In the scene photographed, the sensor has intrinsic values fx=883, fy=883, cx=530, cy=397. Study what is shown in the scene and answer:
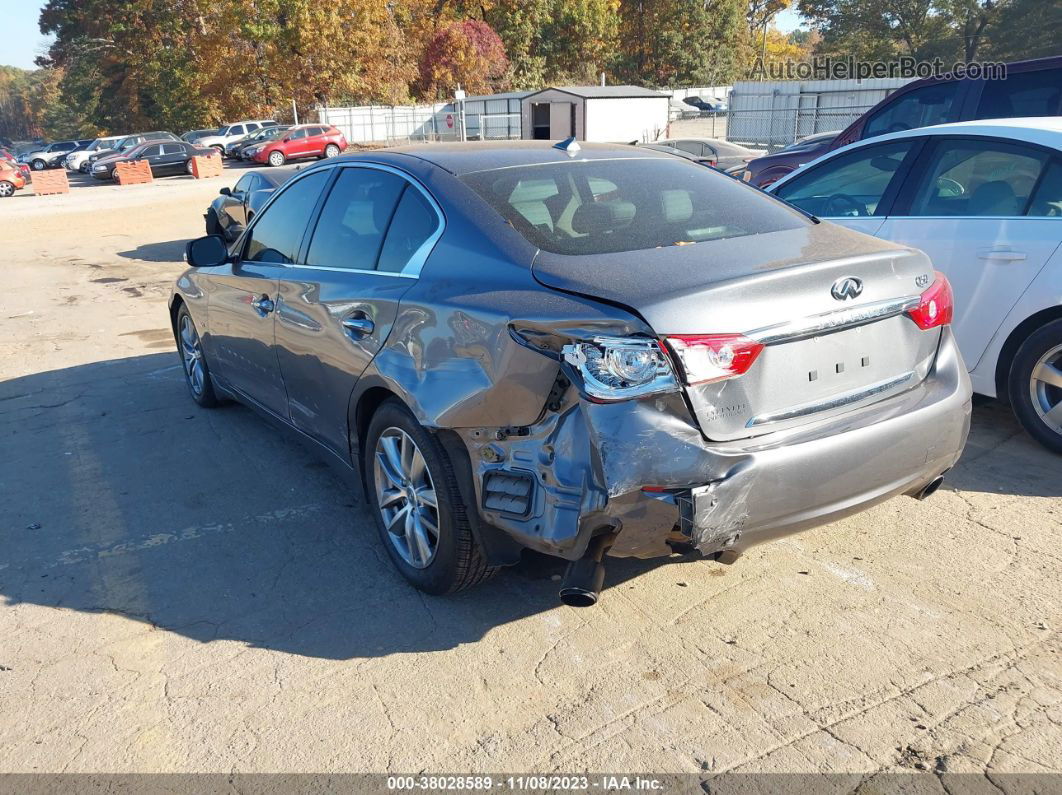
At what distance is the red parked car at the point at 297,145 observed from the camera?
122 ft

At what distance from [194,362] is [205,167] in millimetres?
31066

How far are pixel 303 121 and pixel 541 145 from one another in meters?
54.2

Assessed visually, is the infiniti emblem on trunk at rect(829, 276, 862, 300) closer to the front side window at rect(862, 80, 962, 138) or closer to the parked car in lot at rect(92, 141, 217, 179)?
the front side window at rect(862, 80, 962, 138)

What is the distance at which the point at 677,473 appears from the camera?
8.87 feet

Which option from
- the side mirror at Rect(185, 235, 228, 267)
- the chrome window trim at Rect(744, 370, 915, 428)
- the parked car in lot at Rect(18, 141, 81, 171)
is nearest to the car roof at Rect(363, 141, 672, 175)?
the side mirror at Rect(185, 235, 228, 267)

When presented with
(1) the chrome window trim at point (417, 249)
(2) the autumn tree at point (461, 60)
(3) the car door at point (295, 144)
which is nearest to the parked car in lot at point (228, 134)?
(3) the car door at point (295, 144)

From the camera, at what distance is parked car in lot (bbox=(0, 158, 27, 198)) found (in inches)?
1243

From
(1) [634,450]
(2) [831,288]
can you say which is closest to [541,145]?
(2) [831,288]

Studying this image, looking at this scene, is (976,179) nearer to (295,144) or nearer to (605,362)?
(605,362)

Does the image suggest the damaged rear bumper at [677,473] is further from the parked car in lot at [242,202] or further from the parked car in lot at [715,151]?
the parked car in lot at [715,151]

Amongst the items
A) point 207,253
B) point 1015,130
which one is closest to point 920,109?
point 1015,130

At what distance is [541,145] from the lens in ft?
14.0

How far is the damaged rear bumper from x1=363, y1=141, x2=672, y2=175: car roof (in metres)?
1.32

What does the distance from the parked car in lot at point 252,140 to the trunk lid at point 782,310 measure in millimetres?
39385
